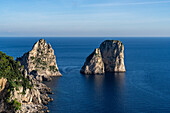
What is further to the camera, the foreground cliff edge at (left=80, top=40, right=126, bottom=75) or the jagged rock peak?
the jagged rock peak

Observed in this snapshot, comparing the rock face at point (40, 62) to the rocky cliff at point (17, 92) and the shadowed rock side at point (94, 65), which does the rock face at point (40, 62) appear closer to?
the shadowed rock side at point (94, 65)

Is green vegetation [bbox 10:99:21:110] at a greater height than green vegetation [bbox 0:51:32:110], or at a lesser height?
lesser

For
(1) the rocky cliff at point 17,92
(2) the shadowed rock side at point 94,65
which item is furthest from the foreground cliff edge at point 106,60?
(1) the rocky cliff at point 17,92

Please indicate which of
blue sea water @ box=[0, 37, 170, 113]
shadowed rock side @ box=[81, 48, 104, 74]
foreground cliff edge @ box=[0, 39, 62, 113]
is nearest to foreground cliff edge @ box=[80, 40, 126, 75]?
shadowed rock side @ box=[81, 48, 104, 74]

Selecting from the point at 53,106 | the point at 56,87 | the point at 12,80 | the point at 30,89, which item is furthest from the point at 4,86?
the point at 56,87

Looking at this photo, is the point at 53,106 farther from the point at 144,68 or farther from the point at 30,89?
the point at 144,68

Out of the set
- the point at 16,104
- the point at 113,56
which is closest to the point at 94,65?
the point at 113,56

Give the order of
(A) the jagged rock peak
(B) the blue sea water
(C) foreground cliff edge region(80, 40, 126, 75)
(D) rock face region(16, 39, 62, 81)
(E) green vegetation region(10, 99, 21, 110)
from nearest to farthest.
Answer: (E) green vegetation region(10, 99, 21, 110) → (B) the blue sea water → (D) rock face region(16, 39, 62, 81) → (C) foreground cliff edge region(80, 40, 126, 75) → (A) the jagged rock peak

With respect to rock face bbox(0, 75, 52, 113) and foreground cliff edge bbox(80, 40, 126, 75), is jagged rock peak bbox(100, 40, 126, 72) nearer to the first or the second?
foreground cliff edge bbox(80, 40, 126, 75)
